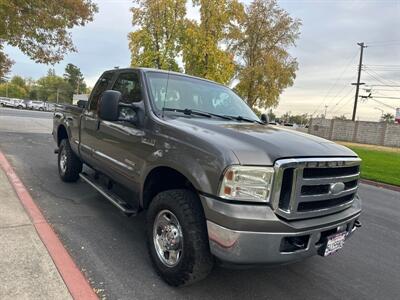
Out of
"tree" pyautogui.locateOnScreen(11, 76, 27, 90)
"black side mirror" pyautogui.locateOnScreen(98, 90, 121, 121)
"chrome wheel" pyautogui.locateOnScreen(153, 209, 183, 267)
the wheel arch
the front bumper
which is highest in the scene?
"tree" pyautogui.locateOnScreen(11, 76, 27, 90)

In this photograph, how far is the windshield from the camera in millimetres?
3973

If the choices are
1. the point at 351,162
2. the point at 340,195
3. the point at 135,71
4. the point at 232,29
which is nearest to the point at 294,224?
the point at 340,195

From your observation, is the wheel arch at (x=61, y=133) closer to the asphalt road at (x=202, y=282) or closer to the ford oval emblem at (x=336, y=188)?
the asphalt road at (x=202, y=282)

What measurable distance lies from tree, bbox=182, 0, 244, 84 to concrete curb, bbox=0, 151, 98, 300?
469 inches

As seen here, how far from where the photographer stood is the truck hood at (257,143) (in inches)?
106

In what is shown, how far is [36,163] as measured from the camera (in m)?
7.88

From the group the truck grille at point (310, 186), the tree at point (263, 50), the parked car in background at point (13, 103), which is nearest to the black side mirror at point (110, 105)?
the truck grille at point (310, 186)

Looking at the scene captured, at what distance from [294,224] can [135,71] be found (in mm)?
2676

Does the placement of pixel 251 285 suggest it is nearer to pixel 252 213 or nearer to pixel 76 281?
pixel 252 213

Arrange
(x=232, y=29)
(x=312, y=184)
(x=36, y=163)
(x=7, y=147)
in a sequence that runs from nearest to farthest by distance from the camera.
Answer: (x=312, y=184)
(x=36, y=163)
(x=7, y=147)
(x=232, y=29)

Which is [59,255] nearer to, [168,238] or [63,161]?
[168,238]

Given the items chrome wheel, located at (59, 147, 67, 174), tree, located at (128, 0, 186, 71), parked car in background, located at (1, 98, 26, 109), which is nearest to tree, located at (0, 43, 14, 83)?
tree, located at (128, 0, 186, 71)

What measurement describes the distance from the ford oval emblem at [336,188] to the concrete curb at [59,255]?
211cm

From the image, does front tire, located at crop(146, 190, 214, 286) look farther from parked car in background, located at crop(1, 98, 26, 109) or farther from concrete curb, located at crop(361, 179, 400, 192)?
parked car in background, located at crop(1, 98, 26, 109)
